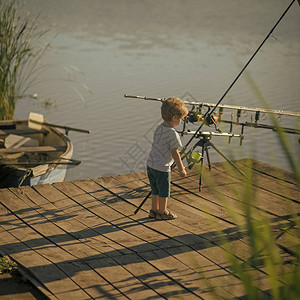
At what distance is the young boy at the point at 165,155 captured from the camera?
177 inches

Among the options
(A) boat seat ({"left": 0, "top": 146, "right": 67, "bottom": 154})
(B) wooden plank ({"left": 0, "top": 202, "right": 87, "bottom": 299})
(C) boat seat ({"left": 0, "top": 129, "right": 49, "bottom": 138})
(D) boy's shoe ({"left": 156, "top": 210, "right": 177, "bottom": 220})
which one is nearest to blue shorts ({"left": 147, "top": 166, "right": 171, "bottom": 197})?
(D) boy's shoe ({"left": 156, "top": 210, "right": 177, "bottom": 220})

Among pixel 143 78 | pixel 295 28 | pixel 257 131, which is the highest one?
pixel 295 28

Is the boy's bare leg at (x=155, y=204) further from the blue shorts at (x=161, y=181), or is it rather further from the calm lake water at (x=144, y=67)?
the calm lake water at (x=144, y=67)

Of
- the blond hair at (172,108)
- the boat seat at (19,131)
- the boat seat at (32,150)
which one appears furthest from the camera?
the boat seat at (19,131)

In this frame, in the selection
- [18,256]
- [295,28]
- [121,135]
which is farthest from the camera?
[295,28]

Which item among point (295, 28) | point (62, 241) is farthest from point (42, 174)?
point (295, 28)

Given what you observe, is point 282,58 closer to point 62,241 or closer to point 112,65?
point 112,65

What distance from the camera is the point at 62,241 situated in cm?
433

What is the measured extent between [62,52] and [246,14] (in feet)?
22.6

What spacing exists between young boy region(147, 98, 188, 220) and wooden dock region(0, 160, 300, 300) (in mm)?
146

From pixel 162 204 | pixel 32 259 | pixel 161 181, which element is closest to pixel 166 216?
pixel 162 204

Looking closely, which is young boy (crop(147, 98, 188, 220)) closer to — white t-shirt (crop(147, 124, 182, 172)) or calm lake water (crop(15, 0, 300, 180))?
white t-shirt (crop(147, 124, 182, 172))

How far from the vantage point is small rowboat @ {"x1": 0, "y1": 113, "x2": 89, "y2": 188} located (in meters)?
6.26

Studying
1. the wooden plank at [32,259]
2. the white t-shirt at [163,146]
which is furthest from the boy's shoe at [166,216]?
the wooden plank at [32,259]
